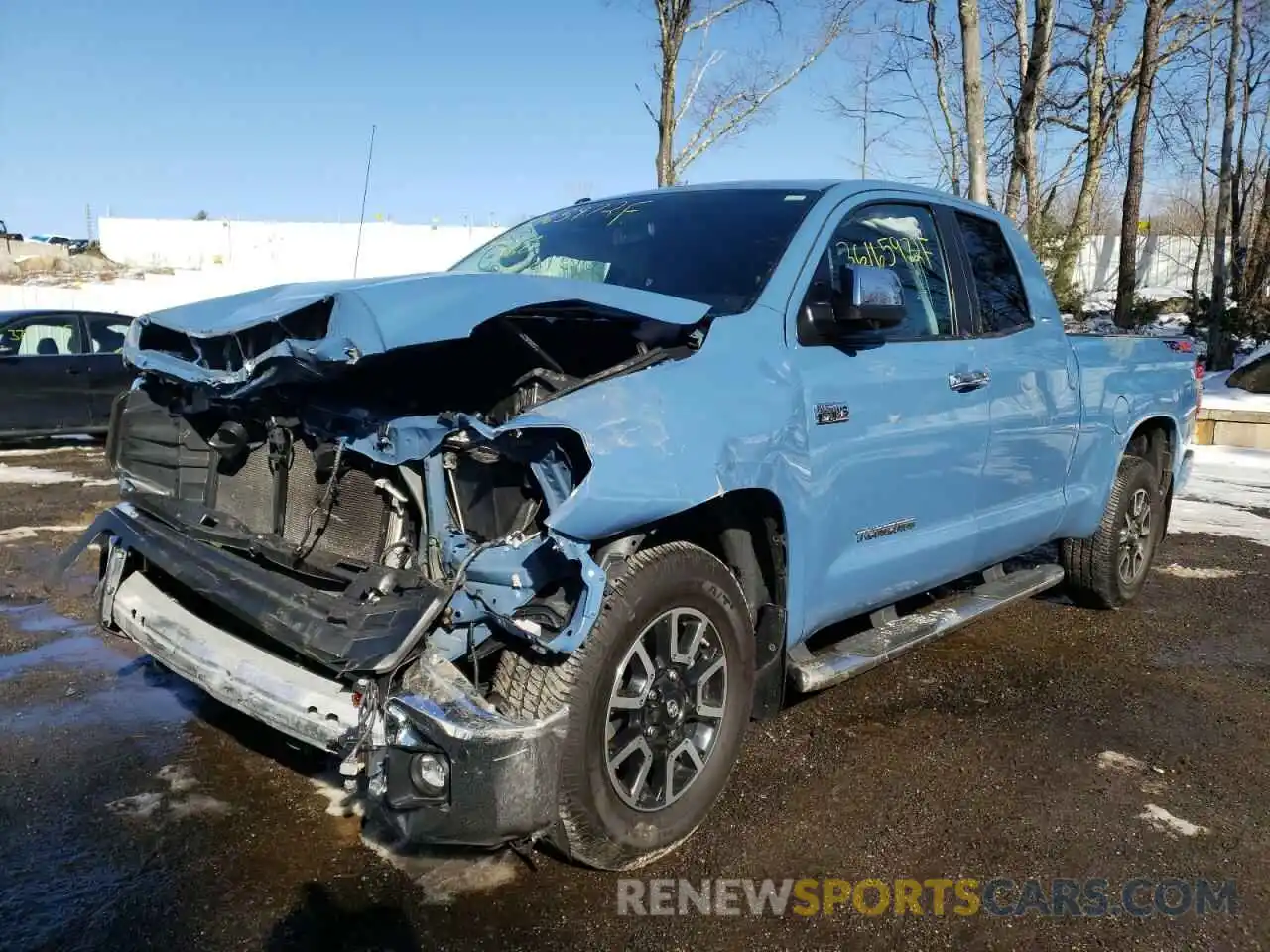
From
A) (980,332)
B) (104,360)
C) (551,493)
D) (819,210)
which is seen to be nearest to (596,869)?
(551,493)

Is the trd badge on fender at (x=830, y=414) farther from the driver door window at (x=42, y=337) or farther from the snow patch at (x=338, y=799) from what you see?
the driver door window at (x=42, y=337)

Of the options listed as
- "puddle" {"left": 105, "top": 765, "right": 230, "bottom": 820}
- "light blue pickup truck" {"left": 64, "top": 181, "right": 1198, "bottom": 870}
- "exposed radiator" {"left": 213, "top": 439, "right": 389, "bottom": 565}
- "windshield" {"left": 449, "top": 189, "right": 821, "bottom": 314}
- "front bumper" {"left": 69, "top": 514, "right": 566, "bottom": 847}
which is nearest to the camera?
"front bumper" {"left": 69, "top": 514, "right": 566, "bottom": 847}

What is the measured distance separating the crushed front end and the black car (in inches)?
331

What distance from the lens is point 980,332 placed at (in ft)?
14.3

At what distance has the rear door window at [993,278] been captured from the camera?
4488mm

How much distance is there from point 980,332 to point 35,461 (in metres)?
9.61

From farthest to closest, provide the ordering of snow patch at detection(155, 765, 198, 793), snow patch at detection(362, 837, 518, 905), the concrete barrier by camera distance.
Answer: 1. the concrete barrier
2. snow patch at detection(155, 765, 198, 793)
3. snow patch at detection(362, 837, 518, 905)

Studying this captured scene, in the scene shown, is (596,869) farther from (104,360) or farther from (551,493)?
(104,360)

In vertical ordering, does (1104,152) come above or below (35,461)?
above

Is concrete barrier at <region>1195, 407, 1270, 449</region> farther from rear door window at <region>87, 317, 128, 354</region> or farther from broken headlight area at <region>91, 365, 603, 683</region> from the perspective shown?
rear door window at <region>87, 317, 128, 354</region>

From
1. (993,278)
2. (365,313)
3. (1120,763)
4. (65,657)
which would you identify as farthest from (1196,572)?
(65,657)

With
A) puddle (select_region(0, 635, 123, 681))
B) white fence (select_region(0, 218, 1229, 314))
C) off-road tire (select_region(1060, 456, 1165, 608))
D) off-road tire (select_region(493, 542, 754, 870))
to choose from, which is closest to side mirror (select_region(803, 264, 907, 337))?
off-road tire (select_region(493, 542, 754, 870))

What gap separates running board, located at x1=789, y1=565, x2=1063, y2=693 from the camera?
354 cm

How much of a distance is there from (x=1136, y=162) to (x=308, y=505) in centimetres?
1907
